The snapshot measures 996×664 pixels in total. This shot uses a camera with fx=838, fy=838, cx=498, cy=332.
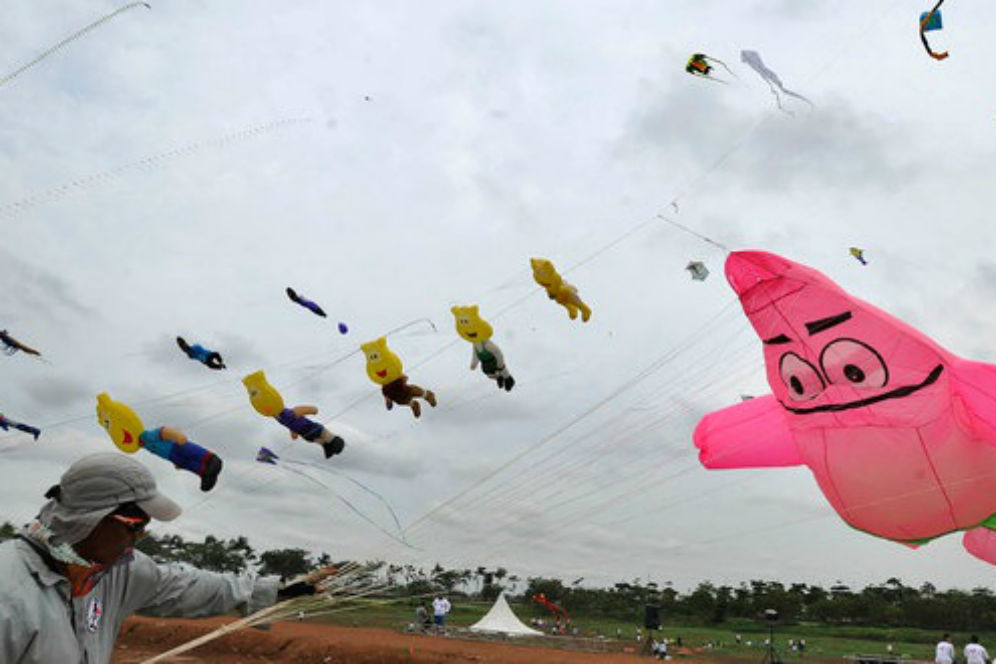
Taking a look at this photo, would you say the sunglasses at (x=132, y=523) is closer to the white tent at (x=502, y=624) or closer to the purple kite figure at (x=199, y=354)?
the purple kite figure at (x=199, y=354)

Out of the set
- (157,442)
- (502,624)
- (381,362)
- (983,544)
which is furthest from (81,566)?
(502,624)

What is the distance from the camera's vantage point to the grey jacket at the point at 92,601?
224cm

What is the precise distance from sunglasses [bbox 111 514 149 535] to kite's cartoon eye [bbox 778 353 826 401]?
275 inches

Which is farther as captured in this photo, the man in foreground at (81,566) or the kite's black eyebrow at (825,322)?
the kite's black eyebrow at (825,322)

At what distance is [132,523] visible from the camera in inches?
99.0

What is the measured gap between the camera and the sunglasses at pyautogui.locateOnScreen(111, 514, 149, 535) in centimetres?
248

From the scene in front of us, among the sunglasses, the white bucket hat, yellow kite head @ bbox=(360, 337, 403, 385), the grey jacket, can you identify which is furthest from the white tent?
the white bucket hat

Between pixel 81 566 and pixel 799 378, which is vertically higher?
pixel 799 378

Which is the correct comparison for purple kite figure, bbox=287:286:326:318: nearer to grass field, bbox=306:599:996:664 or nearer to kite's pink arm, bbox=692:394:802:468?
kite's pink arm, bbox=692:394:802:468

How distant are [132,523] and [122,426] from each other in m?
5.85

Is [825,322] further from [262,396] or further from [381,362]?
[262,396]

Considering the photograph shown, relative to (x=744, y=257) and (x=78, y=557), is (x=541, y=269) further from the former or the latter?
(x=78, y=557)

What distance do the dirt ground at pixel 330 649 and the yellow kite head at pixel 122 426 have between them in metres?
12.2

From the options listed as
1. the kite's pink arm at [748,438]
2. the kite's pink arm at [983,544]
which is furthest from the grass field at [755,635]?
the kite's pink arm at [748,438]
